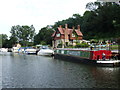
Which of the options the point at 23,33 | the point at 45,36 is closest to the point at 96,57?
the point at 45,36

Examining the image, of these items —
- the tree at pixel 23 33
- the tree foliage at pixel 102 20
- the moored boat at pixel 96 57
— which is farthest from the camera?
the tree at pixel 23 33

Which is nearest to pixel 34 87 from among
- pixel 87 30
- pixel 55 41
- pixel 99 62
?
pixel 99 62

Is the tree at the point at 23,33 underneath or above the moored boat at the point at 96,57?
above

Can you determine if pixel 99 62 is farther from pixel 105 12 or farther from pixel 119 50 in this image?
pixel 105 12

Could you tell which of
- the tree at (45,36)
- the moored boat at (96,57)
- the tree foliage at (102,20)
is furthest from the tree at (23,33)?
the moored boat at (96,57)

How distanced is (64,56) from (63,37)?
3075 centimetres

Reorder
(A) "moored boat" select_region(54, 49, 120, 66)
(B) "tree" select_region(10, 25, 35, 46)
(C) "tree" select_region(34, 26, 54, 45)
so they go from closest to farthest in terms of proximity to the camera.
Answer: (A) "moored boat" select_region(54, 49, 120, 66), (C) "tree" select_region(34, 26, 54, 45), (B) "tree" select_region(10, 25, 35, 46)

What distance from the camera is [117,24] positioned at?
54562 mm

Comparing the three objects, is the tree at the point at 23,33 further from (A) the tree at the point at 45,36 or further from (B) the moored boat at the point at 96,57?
(B) the moored boat at the point at 96,57

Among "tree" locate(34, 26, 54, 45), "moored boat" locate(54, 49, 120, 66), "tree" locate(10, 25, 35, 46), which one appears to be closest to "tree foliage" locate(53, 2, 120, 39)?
"tree" locate(34, 26, 54, 45)

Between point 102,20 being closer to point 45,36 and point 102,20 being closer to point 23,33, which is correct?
point 45,36

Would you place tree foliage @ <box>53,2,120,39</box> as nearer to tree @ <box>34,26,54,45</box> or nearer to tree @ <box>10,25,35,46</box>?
tree @ <box>34,26,54,45</box>

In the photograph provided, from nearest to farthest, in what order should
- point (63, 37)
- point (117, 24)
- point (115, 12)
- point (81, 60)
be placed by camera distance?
point (81, 60) < point (117, 24) < point (115, 12) < point (63, 37)

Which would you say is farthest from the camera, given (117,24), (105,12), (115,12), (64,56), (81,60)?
(105,12)
